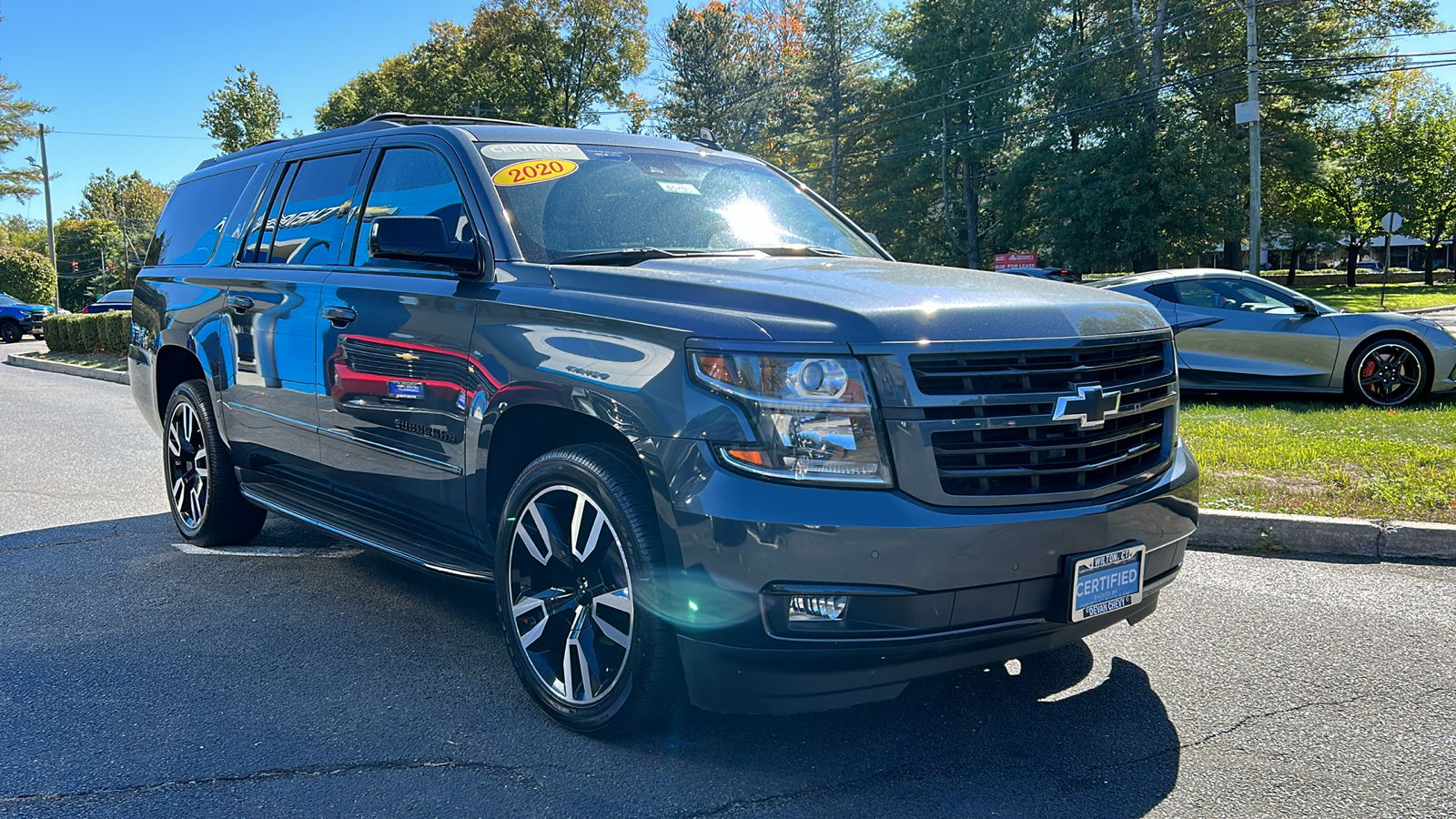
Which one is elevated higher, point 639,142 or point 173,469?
point 639,142

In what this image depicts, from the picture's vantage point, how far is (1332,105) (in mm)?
39156

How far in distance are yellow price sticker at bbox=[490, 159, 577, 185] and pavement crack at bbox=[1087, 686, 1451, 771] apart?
109 inches

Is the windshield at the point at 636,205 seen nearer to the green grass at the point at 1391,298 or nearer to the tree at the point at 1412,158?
the green grass at the point at 1391,298

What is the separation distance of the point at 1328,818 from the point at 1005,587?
1.03 metres

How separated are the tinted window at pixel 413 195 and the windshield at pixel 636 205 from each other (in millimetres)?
195

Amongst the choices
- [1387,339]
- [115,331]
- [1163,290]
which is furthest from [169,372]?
[115,331]

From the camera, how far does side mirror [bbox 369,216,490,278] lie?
3670mm

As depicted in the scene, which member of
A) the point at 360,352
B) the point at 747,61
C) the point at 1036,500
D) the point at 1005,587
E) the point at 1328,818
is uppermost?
the point at 747,61

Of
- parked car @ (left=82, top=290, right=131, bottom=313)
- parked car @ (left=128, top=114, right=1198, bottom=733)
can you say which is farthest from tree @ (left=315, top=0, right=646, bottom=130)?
parked car @ (left=128, top=114, right=1198, bottom=733)

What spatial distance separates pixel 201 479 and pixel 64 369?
60.4 feet

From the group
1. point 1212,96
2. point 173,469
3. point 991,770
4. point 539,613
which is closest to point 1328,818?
point 991,770

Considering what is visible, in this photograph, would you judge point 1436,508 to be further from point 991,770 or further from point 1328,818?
point 991,770

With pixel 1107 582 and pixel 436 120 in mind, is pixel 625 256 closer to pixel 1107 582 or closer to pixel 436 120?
pixel 436 120

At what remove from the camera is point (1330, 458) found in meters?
7.27
